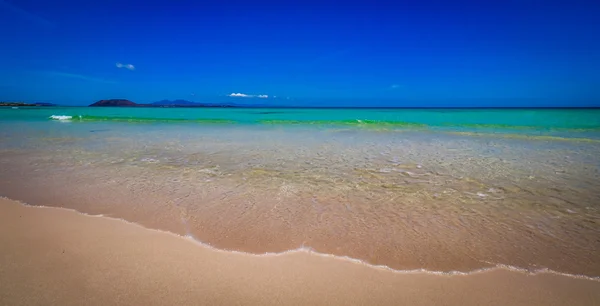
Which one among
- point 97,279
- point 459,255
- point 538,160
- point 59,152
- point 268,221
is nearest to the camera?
point 97,279

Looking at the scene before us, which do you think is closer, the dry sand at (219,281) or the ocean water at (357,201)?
the dry sand at (219,281)

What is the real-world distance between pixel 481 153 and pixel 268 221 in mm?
7304

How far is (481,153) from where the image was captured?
26.0ft

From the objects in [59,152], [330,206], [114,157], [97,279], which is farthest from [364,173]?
[59,152]

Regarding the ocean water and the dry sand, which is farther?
the ocean water

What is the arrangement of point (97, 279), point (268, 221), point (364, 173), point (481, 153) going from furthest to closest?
1. point (481, 153)
2. point (364, 173)
3. point (268, 221)
4. point (97, 279)

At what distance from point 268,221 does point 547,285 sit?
244 centimetres

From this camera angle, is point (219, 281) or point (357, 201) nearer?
point (219, 281)

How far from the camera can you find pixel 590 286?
6.79 feet

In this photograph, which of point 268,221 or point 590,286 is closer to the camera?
point 590,286

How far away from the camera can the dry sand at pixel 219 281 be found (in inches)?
74.8

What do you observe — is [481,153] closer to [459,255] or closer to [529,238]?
[529,238]

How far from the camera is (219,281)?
6.79 feet

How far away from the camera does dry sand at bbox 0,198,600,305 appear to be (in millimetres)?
1900
